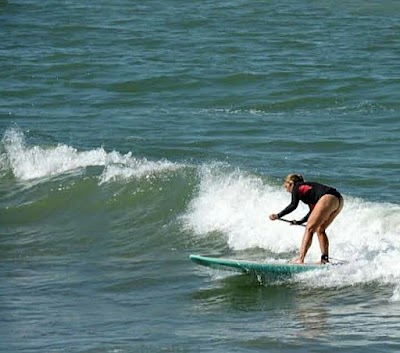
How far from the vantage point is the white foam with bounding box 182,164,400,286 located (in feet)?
52.1

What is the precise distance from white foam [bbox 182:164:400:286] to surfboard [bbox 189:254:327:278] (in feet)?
0.44

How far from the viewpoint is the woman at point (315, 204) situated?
15945mm

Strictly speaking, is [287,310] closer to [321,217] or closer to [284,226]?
[321,217]

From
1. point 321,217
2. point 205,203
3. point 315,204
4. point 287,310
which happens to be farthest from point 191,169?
point 287,310

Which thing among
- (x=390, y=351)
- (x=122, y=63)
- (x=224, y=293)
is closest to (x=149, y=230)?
(x=224, y=293)

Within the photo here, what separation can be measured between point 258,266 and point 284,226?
9.02 feet

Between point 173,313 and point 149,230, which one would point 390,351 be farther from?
point 149,230

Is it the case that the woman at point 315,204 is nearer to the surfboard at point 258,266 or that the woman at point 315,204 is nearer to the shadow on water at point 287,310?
the surfboard at point 258,266

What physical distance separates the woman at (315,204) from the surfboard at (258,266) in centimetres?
22

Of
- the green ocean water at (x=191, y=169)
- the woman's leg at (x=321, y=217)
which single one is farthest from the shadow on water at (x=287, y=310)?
the woman's leg at (x=321, y=217)

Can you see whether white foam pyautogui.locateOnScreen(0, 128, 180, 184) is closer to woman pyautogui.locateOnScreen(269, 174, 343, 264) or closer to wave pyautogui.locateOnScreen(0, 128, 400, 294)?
wave pyautogui.locateOnScreen(0, 128, 400, 294)

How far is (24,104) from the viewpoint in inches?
1210

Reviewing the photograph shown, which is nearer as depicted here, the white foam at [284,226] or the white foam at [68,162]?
the white foam at [284,226]

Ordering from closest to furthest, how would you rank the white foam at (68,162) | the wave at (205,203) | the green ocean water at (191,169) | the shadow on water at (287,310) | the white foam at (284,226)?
the shadow on water at (287,310)
the green ocean water at (191,169)
the white foam at (284,226)
the wave at (205,203)
the white foam at (68,162)
